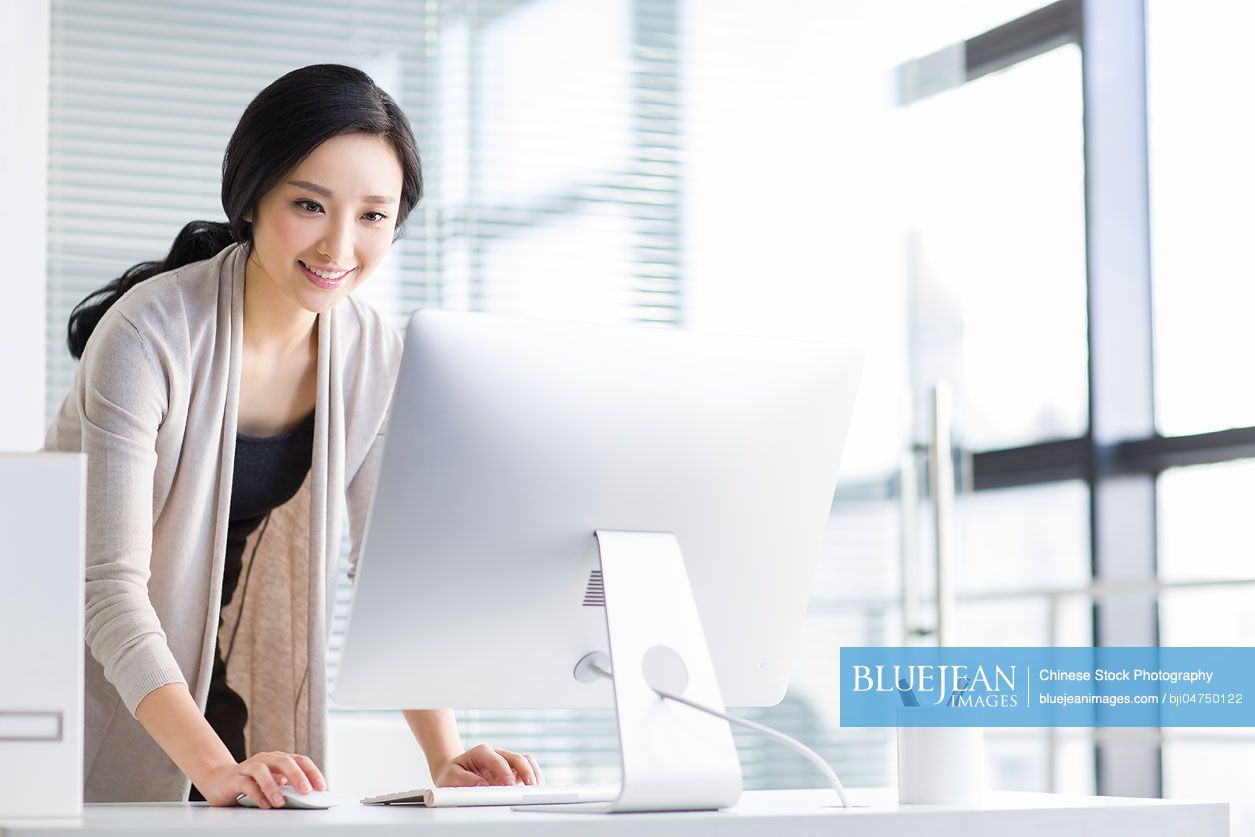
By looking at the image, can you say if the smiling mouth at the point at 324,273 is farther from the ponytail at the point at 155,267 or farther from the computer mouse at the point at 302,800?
the computer mouse at the point at 302,800

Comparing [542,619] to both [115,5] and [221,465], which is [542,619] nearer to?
[221,465]

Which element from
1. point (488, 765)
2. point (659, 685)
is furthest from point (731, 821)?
point (488, 765)

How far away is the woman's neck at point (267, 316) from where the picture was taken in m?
1.68

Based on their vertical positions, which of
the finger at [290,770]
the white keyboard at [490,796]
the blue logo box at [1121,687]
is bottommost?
the blue logo box at [1121,687]

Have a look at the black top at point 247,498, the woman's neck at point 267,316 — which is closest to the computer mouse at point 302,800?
the black top at point 247,498

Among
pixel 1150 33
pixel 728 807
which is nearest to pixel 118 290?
pixel 728 807

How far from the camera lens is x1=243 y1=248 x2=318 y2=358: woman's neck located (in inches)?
66.3

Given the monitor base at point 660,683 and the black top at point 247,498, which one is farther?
the black top at point 247,498

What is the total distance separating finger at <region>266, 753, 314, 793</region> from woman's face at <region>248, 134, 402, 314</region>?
1.93 feet

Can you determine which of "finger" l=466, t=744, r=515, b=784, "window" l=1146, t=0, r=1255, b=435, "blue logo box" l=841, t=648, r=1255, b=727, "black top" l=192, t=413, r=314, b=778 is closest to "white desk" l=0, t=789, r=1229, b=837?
"finger" l=466, t=744, r=515, b=784

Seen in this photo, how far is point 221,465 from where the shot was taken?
5.33 feet

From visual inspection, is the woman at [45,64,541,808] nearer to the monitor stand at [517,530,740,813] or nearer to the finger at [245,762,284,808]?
the finger at [245,762,284,808]

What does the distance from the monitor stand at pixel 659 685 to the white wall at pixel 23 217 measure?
1.86 metres

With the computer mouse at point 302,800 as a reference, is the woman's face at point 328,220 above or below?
above
